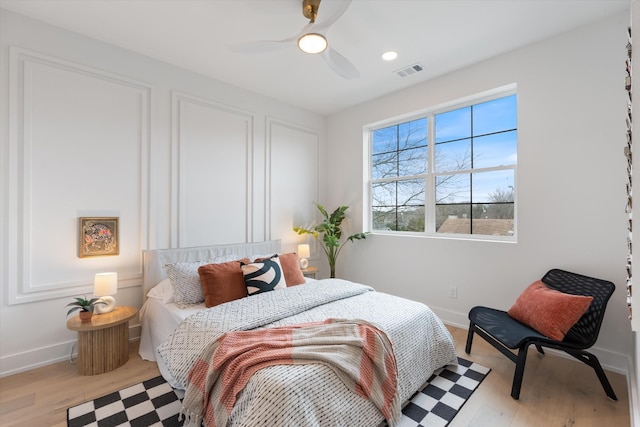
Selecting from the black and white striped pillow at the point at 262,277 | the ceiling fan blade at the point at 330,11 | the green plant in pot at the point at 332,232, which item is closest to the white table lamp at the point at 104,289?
the black and white striped pillow at the point at 262,277

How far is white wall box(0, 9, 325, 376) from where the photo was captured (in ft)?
7.45

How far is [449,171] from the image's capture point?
3391mm

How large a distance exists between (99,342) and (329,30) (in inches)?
121

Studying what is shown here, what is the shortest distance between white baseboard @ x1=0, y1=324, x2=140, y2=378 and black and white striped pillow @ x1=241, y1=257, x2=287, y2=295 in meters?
1.56

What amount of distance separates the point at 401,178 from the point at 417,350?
232cm

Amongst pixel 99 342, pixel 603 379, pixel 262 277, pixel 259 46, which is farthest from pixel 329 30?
pixel 603 379

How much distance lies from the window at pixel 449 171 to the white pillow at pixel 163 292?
8.63ft

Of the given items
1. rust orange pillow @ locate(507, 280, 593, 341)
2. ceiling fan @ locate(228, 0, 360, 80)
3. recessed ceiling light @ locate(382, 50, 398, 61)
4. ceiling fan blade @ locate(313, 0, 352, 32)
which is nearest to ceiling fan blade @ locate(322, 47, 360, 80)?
ceiling fan @ locate(228, 0, 360, 80)

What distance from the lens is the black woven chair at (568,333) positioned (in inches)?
77.0

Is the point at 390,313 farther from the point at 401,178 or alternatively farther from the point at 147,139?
the point at 147,139

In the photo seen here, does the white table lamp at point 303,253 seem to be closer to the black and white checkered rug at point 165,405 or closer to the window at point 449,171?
the window at point 449,171

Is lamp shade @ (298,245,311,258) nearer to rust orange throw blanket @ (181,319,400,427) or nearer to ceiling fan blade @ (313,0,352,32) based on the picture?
rust orange throw blanket @ (181,319,400,427)

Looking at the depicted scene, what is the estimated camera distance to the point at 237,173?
3525mm

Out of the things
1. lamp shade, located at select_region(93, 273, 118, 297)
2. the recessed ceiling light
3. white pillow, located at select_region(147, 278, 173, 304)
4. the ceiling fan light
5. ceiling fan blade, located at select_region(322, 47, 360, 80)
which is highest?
the recessed ceiling light
